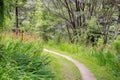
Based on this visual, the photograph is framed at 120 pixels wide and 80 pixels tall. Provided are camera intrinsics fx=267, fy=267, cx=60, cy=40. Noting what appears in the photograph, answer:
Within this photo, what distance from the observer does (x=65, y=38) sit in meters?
25.9

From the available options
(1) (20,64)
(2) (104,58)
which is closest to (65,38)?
(2) (104,58)

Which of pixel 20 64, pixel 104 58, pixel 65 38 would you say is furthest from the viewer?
pixel 65 38

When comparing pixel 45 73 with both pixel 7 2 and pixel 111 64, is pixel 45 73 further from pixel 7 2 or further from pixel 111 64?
pixel 111 64

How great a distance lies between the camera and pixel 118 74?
10719 mm

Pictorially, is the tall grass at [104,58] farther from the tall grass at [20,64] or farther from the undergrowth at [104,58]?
the tall grass at [20,64]

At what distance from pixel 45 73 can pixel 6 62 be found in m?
1.49

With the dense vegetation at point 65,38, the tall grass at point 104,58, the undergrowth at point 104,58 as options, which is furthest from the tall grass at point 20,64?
the tall grass at point 104,58

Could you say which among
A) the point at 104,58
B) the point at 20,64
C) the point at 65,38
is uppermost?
the point at 20,64

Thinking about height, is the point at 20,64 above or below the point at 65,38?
above

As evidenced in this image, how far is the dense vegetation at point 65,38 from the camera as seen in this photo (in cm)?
820

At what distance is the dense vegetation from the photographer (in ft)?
26.9

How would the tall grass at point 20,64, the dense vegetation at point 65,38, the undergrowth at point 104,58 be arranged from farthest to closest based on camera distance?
the undergrowth at point 104,58
the dense vegetation at point 65,38
the tall grass at point 20,64

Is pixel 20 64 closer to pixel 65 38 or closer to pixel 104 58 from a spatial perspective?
pixel 104 58

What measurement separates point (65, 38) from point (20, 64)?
1794 centimetres
